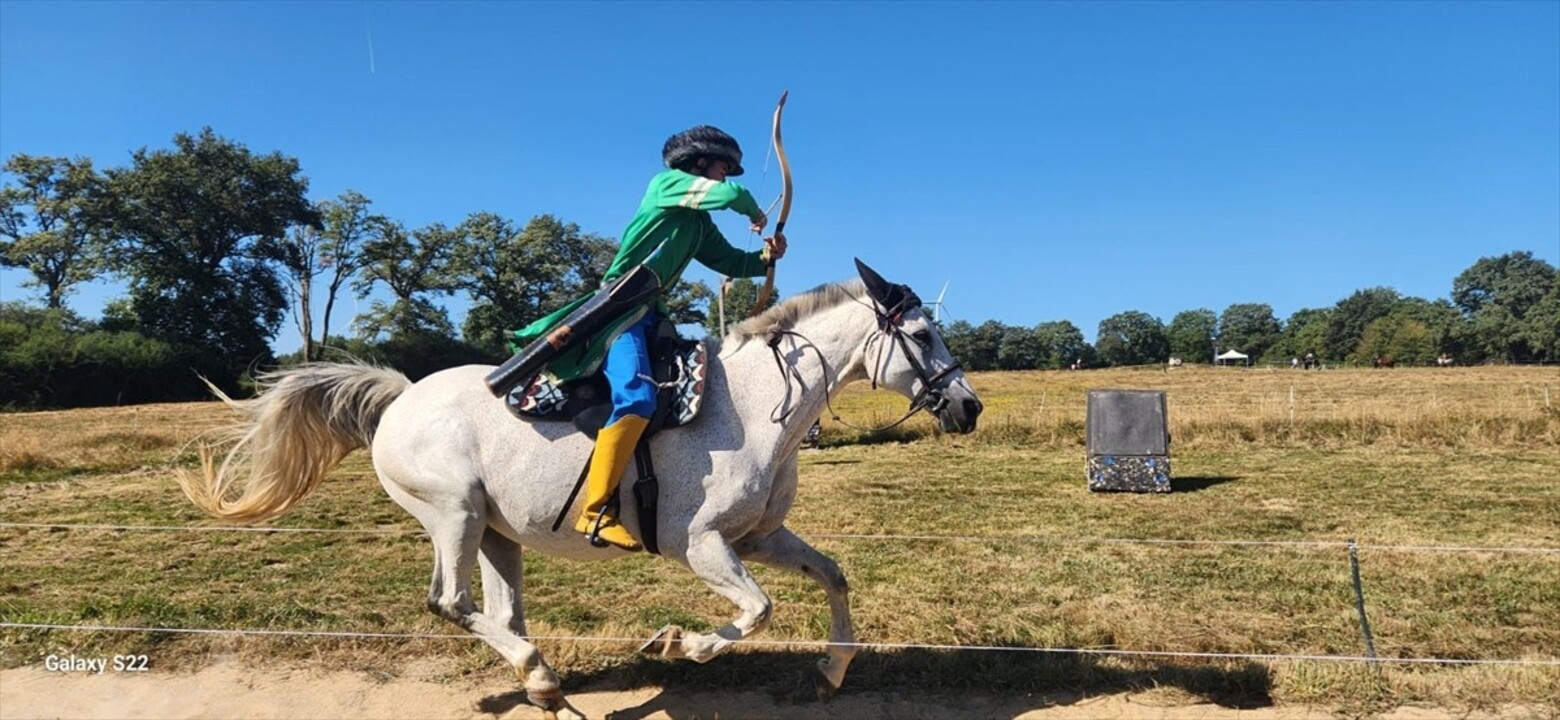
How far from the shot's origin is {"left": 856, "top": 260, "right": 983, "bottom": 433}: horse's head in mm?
4293

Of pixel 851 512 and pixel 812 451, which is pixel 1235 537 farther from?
pixel 812 451

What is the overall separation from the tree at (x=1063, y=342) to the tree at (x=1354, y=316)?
1133 inches

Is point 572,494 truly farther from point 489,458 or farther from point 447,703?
point 447,703

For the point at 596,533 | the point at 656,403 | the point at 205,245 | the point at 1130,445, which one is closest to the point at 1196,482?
the point at 1130,445

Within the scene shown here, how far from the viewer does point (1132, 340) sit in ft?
388

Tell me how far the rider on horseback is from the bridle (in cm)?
50

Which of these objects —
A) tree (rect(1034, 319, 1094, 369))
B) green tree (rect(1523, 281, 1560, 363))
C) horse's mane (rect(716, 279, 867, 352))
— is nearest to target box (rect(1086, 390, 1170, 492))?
horse's mane (rect(716, 279, 867, 352))

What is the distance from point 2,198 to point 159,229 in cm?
920

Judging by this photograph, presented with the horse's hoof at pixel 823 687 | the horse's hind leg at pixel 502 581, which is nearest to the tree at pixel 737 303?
the horse's hind leg at pixel 502 581

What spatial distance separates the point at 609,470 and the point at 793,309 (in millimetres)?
1283

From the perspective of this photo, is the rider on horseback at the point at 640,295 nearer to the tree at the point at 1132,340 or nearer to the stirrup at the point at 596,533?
the stirrup at the point at 596,533

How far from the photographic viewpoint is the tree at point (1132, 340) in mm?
115062

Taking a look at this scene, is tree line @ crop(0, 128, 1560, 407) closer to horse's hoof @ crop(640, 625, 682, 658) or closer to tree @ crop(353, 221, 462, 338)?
tree @ crop(353, 221, 462, 338)

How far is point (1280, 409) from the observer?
21547mm
